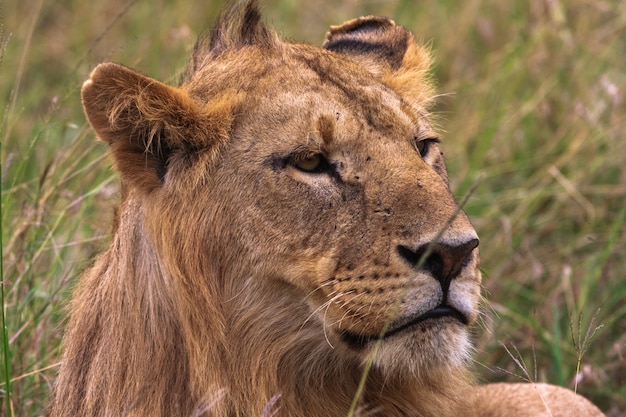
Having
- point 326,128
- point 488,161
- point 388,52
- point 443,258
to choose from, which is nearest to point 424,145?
point 326,128

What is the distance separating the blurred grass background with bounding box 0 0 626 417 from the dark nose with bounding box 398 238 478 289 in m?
0.52

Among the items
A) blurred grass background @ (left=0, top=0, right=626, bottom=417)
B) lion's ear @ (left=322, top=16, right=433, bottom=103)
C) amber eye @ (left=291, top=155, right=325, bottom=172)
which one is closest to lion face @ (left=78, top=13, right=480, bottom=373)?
amber eye @ (left=291, top=155, right=325, bottom=172)

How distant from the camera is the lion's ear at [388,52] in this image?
3447mm

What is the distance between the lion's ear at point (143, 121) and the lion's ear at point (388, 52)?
2.27 ft

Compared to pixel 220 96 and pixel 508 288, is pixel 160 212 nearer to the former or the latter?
pixel 220 96

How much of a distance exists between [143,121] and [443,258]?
91cm

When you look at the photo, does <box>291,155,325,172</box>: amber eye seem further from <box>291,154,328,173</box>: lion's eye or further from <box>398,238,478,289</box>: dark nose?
<box>398,238,478,289</box>: dark nose

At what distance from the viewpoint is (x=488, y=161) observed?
232 inches

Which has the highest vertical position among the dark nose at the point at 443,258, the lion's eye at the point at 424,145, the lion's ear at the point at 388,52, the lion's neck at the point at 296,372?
the lion's ear at the point at 388,52

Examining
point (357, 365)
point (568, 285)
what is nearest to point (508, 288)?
point (568, 285)

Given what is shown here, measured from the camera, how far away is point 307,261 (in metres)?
2.81

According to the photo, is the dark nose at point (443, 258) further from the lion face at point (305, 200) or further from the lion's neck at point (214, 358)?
the lion's neck at point (214, 358)

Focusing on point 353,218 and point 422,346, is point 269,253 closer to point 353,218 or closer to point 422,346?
point 353,218

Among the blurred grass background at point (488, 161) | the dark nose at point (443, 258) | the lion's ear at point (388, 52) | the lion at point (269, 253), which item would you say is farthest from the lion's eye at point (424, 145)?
the dark nose at point (443, 258)
